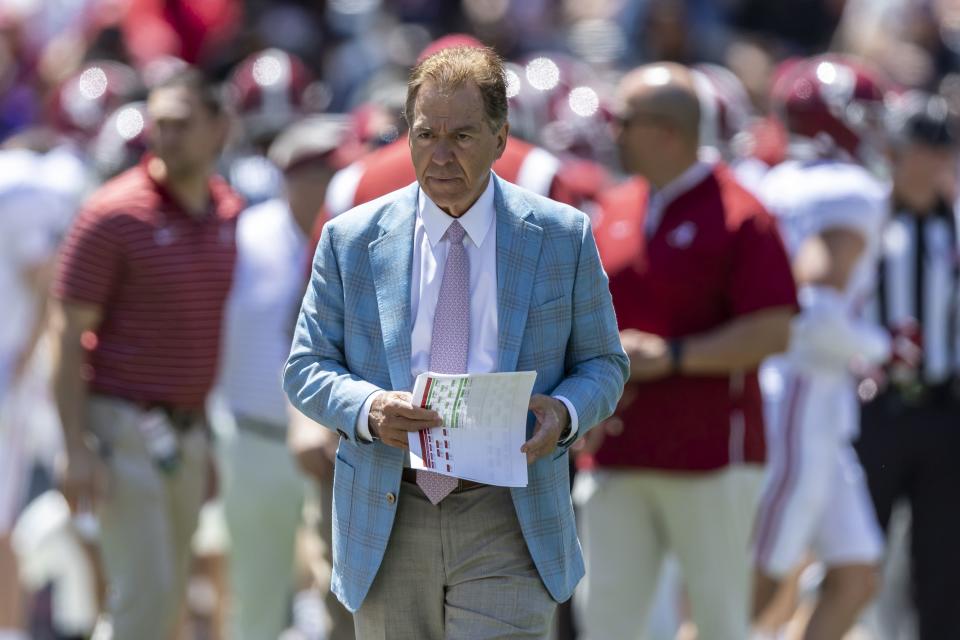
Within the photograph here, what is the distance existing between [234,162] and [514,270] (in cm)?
523

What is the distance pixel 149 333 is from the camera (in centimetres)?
658

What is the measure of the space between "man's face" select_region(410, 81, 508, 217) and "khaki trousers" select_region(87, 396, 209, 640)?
102 inches

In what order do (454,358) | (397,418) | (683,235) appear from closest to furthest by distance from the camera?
1. (397,418)
2. (454,358)
3. (683,235)

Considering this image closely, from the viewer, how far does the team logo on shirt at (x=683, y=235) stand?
6094 millimetres

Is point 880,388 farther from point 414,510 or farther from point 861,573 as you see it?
point 414,510

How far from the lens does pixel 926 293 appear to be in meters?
7.32

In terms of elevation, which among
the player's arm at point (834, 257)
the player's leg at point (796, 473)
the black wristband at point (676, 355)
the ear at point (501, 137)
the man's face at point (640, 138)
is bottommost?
the player's leg at point (796, 473)

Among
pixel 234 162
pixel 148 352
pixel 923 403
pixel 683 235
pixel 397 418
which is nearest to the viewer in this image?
pixel 397 418

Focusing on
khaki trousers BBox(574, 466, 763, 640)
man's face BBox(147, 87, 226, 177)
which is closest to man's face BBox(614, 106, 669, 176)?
khaki trousers BBox(574, 466, 763, 640)

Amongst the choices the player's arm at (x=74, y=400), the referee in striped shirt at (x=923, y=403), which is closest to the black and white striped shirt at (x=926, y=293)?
the referee in striped shirt at (x=923, y=403)

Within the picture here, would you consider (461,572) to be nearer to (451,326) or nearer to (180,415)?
(451,326)

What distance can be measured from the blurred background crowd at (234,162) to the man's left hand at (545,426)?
1.59 meters

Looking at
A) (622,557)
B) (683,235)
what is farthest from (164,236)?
(622,557)

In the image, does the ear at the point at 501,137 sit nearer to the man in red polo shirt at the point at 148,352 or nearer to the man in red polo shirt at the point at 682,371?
the man in red polo shirt at the point at 682,371
